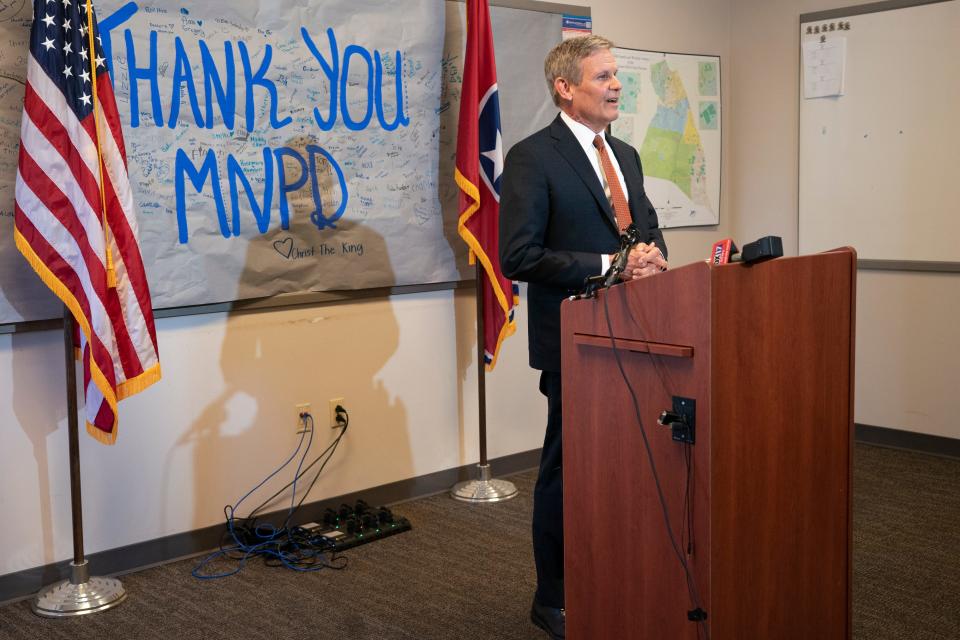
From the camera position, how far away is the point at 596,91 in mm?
2512

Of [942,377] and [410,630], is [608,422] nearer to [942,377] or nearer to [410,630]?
[410,630]

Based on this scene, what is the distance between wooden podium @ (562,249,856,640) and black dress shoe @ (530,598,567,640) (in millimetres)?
463

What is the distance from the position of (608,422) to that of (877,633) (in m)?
1.21

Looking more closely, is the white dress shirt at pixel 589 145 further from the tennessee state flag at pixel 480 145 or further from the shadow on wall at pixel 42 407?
the shadow on wall at pixel 42 407

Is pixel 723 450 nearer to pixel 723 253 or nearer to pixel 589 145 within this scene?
pixel 723 253

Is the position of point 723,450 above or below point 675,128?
below

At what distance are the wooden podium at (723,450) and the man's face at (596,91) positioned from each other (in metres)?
0.62

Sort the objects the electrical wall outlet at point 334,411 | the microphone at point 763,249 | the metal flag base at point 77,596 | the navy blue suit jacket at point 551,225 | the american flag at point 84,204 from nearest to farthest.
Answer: the microphone at point 763,249 → the navy blue suit jacket at point 551,225 → the american flag at point 84,204 → the metal flag base at point 77,596 → the electrical wall outlet at point 334,411

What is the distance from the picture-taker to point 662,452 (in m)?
1.92

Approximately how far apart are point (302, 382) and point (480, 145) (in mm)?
1143

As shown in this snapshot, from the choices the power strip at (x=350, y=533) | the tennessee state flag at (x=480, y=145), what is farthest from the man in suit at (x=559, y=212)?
the tennessee state flag at (x=480, y=145)

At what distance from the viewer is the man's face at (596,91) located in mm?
2508

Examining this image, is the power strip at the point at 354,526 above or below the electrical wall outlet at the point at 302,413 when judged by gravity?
below
